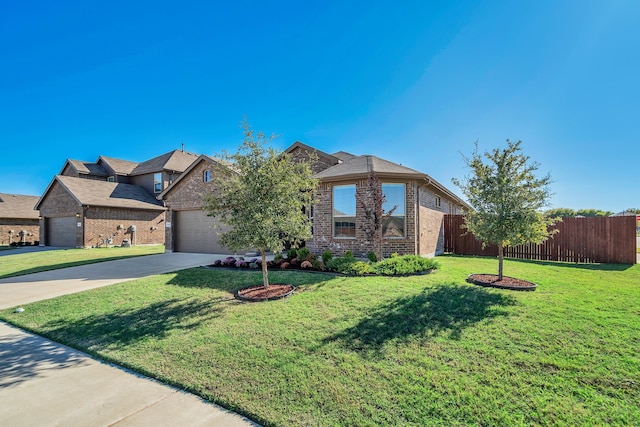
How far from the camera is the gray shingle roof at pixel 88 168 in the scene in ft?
92.9

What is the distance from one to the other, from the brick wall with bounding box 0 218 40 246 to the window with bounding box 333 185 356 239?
104ft

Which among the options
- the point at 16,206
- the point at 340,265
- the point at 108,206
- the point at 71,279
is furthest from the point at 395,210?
the point at 16,206

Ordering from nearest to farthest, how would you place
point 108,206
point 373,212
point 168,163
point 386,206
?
point 373,212, point 386,206, point 108,206, point 168,163

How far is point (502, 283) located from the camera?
6832 mm

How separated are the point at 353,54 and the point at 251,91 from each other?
16.6 ft

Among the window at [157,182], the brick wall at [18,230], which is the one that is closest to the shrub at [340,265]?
the window at [157,182]

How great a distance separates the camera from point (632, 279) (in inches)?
309

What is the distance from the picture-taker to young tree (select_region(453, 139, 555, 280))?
264 inches

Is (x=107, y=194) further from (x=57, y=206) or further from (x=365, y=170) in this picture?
(x=365, y=170)

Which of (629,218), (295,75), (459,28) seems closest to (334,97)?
(295,75)

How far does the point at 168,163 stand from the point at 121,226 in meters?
6.53

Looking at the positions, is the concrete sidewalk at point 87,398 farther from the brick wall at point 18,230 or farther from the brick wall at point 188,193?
the brick wall at point 18,230

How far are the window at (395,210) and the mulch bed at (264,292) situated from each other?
537cm

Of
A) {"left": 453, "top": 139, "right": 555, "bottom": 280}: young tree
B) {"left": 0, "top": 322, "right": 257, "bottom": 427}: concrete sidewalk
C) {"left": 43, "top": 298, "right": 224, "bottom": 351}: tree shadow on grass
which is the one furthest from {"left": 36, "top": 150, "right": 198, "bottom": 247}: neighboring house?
{"left": 453, "top": 139, "right": 555, "bottom": 280}: young tree
